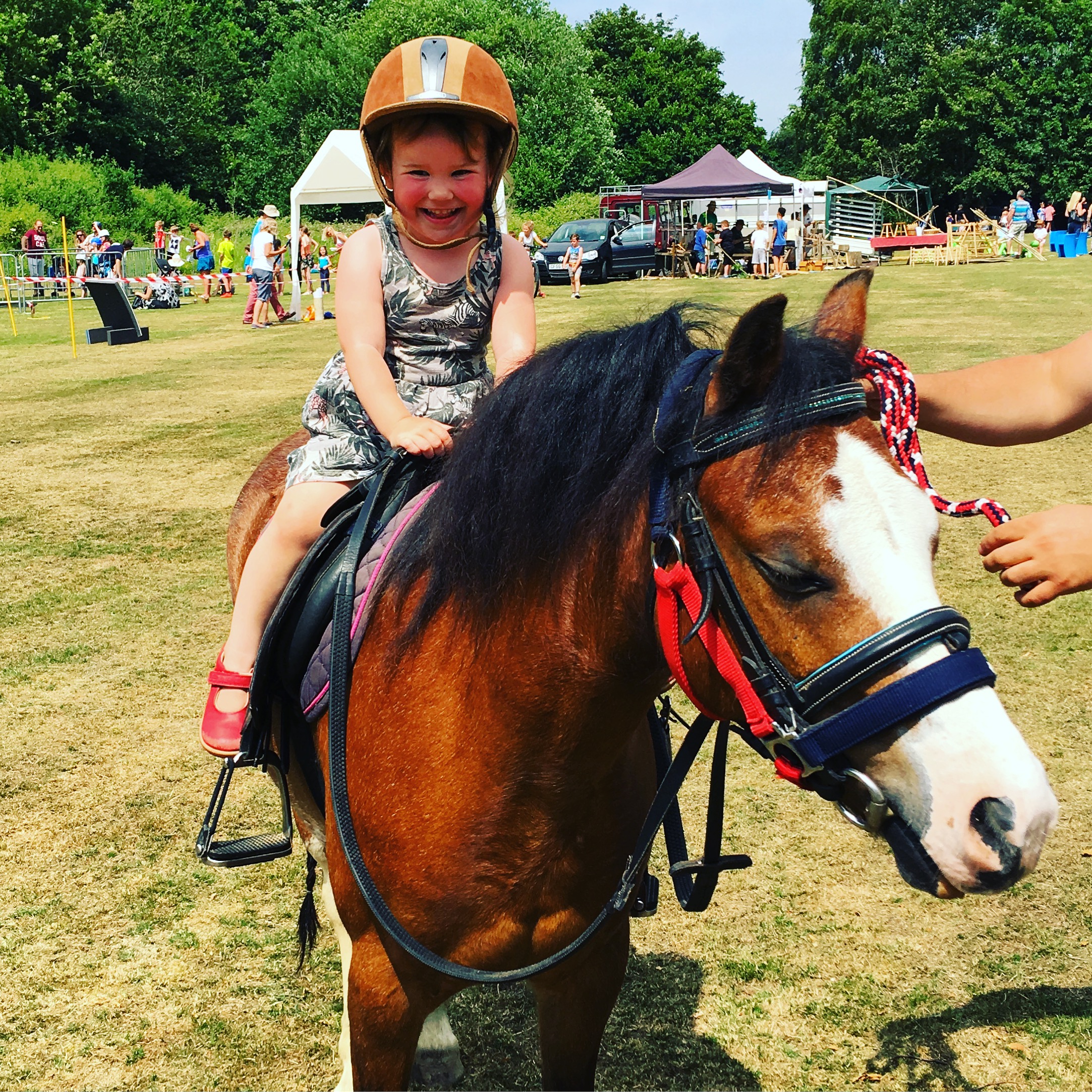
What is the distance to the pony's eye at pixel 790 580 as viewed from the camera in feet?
5.20

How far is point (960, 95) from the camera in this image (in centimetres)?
5534

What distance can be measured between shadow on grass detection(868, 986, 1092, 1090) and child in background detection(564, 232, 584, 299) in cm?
2367

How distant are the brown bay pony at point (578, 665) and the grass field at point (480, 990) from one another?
0.37m

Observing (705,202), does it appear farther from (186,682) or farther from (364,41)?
(186,682)

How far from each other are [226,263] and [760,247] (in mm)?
15362

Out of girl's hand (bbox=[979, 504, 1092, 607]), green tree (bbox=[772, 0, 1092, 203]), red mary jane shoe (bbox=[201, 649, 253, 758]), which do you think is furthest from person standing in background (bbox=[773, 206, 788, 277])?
girl's hand (bbox=[979, 504, 1092, 607])

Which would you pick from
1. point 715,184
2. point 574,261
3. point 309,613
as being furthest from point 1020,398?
point 715,184

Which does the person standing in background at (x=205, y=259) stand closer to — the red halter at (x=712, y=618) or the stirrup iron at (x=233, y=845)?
the stirrup iron at (x=233, y=845)

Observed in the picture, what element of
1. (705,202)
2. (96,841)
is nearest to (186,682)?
(96,841)

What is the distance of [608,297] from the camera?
2562 centimetres

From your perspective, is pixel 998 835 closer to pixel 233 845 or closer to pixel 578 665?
pixel 578 665

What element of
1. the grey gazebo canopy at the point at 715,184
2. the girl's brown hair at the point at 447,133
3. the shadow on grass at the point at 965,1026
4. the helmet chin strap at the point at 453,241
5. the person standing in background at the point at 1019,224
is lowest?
the shadow on grass at the point at 965,1026

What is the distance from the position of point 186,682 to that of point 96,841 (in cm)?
147

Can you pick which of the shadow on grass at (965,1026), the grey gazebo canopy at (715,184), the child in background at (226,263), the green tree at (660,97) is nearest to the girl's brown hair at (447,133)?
the shadow on grass at (965,1026)
